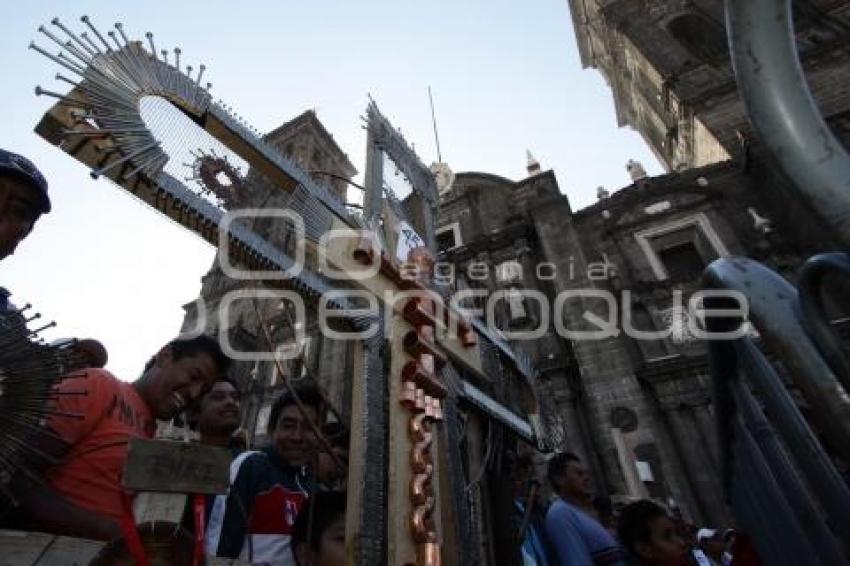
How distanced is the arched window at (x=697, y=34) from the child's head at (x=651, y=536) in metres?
23.0

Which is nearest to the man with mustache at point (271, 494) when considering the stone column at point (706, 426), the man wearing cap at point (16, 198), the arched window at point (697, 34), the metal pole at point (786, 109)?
the man wearing cap at point (16, 198)

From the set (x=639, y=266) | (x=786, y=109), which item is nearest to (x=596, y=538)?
(x=786, y=109)

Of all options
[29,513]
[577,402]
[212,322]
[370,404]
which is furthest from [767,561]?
[212,322]

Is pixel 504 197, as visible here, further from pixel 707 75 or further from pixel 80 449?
pixel 80 449

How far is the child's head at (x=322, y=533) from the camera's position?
268cm

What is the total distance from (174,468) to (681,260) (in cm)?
1630

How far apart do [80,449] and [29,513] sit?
12.4 inches

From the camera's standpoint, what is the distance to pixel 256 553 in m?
3.00

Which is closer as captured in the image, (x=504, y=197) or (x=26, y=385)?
(x=26, y=385)

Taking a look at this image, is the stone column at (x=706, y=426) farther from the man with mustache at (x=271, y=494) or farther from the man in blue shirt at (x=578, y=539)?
the man with mustache at (x=271, y=494)

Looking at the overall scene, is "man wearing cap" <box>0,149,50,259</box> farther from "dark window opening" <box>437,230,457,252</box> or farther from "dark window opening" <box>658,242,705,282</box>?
"dark window opening" <box>437,230,457,252</box>

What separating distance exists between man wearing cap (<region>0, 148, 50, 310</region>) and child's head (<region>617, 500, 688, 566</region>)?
4560 mm

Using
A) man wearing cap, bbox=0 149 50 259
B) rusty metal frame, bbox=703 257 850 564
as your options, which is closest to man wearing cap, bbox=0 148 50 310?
man wearing cap, bbox=0 149 50 259

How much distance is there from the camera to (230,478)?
6.05 ft
